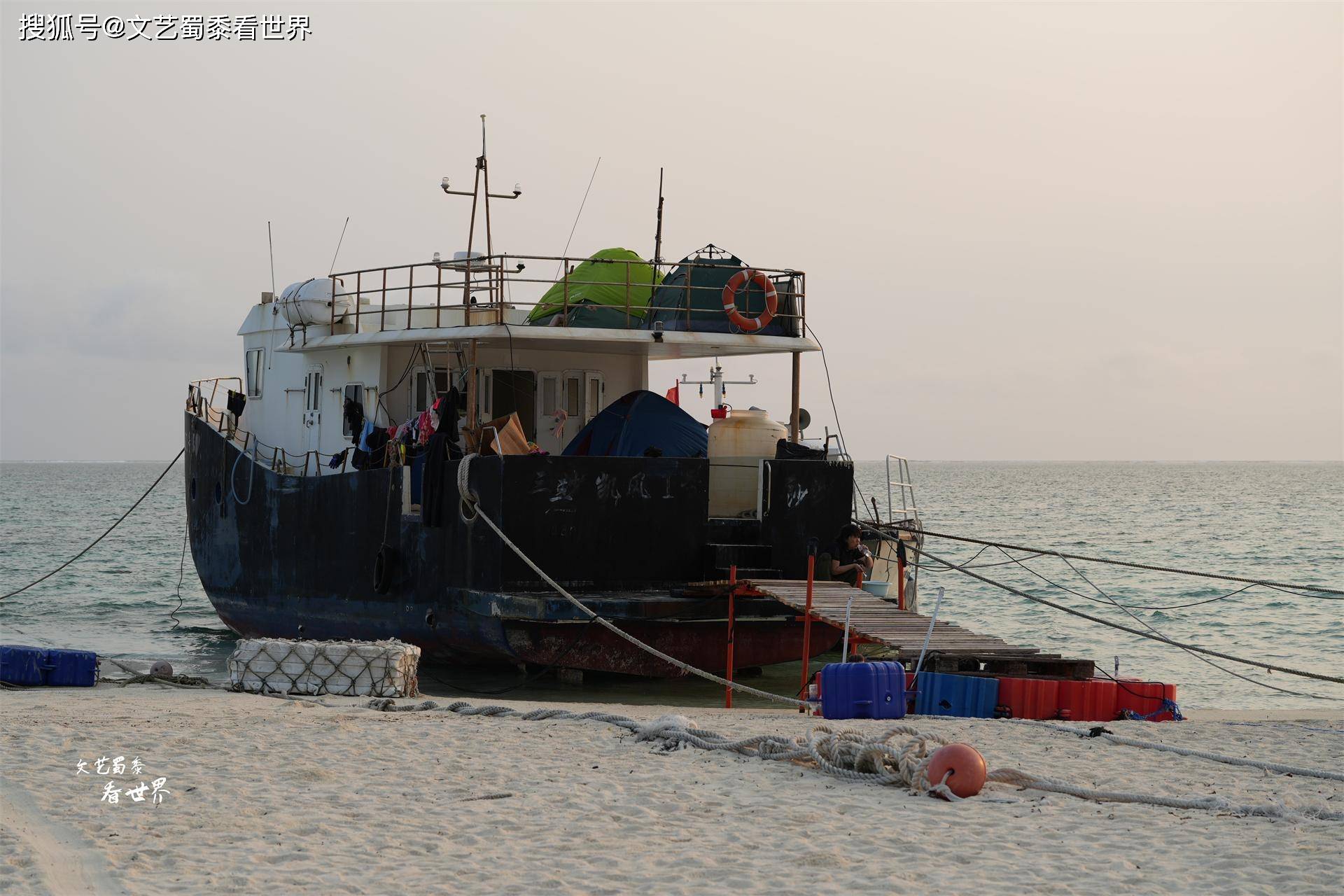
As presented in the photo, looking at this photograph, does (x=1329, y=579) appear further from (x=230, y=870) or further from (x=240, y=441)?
(x=230, y=870)

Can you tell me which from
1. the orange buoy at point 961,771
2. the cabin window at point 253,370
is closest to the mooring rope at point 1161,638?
the orange buoy at point 961,771

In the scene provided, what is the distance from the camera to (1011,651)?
13.3m

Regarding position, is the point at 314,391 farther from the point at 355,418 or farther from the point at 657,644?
the point at 657,644

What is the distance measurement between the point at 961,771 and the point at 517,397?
10.7 m

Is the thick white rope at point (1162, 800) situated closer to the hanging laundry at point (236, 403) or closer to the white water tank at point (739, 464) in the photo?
the white water tank at point (739, 464)

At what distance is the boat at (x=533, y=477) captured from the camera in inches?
585

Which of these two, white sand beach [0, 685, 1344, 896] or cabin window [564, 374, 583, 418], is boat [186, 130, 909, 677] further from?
white sand beach [0, 685, 1344, 896]

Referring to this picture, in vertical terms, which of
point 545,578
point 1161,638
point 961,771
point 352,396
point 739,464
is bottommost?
point 961,771

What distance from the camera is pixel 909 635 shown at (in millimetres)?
13297

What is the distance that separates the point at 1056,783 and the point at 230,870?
191 inches

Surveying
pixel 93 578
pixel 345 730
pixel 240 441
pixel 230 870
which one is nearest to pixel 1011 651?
pixel 345 730

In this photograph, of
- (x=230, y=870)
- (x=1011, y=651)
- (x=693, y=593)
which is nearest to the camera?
(x=230, y=870)

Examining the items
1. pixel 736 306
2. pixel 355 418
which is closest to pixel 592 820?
pixel 736 306

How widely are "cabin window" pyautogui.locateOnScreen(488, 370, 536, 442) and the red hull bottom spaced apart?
3833 mm
